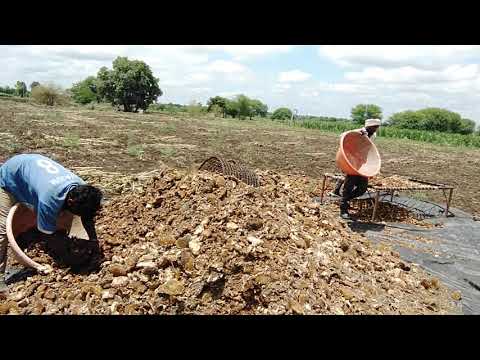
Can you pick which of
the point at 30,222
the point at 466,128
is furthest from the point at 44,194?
the point at 466,128

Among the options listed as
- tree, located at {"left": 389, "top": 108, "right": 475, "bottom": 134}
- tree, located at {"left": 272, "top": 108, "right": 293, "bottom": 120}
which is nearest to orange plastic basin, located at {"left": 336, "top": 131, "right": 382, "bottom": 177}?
tree, located at {"left": 389, "top": 108, "right": 475, "bottom": 134}

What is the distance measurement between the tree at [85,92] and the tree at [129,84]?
14654 mm

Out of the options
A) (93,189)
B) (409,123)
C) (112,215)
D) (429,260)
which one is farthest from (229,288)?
(409,123)

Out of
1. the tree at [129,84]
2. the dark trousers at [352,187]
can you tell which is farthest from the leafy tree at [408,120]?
the dark trousers at [352,187]

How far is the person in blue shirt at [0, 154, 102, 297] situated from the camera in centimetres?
310

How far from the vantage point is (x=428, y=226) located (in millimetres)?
5812

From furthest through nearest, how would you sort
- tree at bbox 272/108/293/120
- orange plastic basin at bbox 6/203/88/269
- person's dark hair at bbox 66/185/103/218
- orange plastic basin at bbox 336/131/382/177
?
tree at bbox 272/108/293/120
orange plastic basin at bbox 336/131/382/177
orange plastic basin at bbox 6/203/88/269
person's dark hair at bbox 66/185/103/218

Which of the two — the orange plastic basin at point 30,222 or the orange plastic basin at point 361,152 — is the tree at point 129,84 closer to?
the orange plastic basin at point 361,152

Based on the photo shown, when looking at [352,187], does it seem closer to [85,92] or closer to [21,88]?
[85,92]

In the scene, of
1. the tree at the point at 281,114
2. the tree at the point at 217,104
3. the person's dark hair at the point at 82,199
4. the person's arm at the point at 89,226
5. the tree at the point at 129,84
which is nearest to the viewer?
the person's dark hair at the point at 82,199

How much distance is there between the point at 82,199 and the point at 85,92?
56.3m

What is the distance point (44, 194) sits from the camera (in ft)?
10.3

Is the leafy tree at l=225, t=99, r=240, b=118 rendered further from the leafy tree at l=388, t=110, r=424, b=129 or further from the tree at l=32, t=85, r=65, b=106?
the leafy tree at l=388, t=110, r=424, b=129

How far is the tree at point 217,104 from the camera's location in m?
50.5
